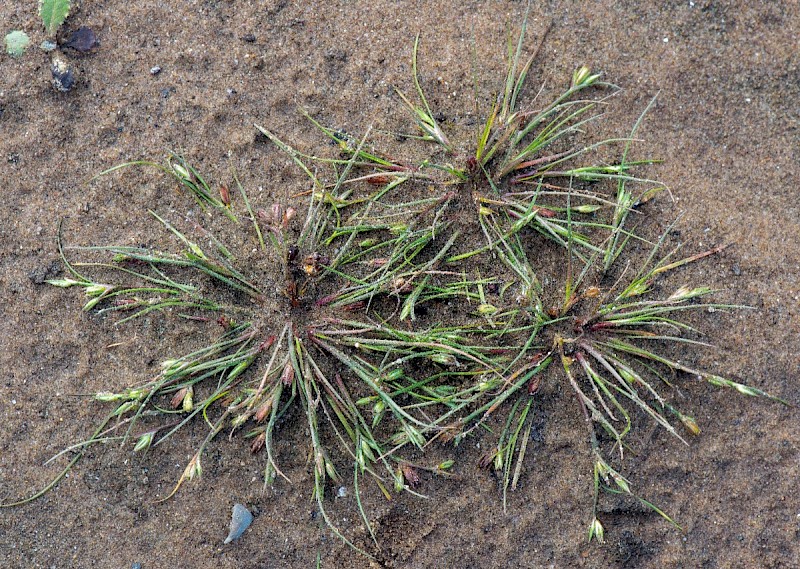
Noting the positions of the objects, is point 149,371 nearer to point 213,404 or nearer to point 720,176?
point 213,404

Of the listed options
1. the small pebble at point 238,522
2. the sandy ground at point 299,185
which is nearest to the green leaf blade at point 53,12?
the sandy ground at point 299,185

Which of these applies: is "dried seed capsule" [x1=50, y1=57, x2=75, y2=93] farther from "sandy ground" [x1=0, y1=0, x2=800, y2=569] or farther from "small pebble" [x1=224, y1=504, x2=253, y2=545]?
"small pebble" [x1=224, y1=504, x2=253, y2=545]

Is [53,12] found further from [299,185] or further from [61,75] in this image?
[299,185]

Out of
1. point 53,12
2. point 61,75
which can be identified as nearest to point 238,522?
point 61,75

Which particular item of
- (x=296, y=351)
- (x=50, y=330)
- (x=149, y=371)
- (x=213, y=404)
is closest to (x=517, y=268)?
(x=296, y=351)

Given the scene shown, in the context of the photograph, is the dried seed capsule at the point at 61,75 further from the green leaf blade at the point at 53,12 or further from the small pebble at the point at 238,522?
the small pebble at the point at 238,522

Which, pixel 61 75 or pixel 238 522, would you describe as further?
pixel 61 75

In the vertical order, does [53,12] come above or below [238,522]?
above
